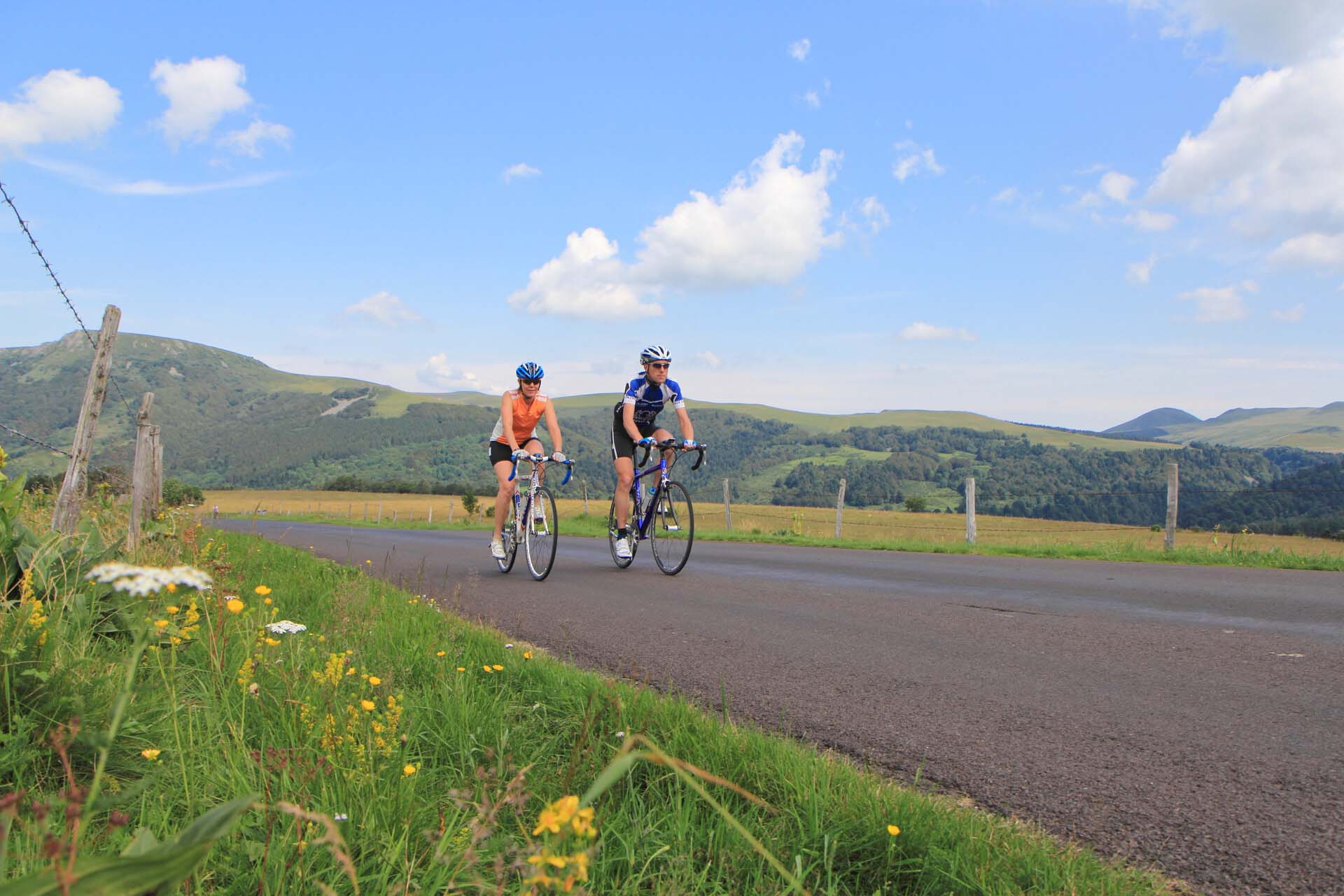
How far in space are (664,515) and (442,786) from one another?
714 cm

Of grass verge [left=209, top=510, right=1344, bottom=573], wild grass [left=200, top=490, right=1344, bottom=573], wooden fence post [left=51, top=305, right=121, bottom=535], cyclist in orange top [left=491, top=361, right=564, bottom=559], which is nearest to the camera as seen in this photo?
wooden fence post [left=51, top=305, right=121, bottom=535]

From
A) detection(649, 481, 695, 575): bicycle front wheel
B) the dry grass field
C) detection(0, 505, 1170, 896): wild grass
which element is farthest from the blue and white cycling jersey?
detection(0, 505, 1170, 896): wild grass

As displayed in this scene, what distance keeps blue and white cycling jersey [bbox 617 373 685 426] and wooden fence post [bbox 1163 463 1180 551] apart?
922 cm

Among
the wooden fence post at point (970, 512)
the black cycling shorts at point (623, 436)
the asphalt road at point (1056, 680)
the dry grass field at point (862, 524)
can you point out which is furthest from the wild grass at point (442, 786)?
the wooden fence post at point (970, 512)

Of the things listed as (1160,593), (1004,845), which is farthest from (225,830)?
(1160,593)

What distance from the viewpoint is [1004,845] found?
2328 millimetres

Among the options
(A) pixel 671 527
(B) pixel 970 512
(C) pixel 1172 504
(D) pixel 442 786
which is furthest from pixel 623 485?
(B) pixel 970 512

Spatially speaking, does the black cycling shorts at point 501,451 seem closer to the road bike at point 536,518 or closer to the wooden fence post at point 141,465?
the road bike at point 536,518

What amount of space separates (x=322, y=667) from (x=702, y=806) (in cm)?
198

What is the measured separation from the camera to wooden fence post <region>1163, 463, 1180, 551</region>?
558 inches

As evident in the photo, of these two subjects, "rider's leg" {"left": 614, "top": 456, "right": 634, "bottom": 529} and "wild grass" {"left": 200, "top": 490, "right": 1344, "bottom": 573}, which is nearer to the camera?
"rider's leg" {"left": 614, "top": 456, "right": 634, "bottom": 529}

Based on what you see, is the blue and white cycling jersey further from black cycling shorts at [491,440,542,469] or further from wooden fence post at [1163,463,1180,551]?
wooden fence post at [1163,463,1180,551]

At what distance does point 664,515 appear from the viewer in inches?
387

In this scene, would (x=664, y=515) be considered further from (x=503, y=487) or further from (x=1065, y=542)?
(x=1065, y=542)
